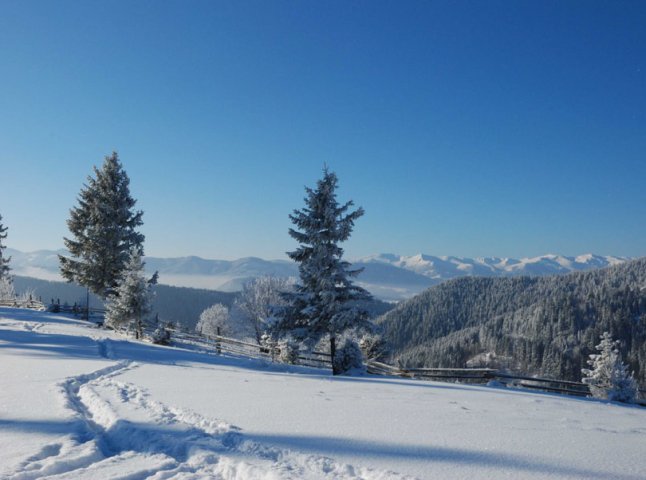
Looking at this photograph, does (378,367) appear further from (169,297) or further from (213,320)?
(169,297)

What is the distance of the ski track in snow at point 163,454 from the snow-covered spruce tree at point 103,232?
25.9 m

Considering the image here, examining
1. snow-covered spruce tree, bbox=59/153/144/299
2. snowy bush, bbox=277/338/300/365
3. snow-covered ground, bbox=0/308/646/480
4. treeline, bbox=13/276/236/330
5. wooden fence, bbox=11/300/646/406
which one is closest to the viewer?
snow-covered ground, bbox=0/308/646/480

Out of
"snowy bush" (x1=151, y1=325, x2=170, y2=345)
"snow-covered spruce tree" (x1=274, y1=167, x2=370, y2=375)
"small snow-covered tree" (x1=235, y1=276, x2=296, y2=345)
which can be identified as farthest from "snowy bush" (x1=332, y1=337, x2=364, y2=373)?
"small snow-covered tree" (x1=235, y1=276, x2=296, y2=345)

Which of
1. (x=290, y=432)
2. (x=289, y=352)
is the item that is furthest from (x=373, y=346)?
(x=290, y=432)

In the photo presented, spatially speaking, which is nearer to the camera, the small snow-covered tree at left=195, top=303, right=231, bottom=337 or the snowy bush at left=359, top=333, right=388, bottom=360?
the snowy bush at left=359, top=333, right=388, bottom=360

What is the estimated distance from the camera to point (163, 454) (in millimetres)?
5562

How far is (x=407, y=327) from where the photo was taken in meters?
189

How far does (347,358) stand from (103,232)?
2243cm

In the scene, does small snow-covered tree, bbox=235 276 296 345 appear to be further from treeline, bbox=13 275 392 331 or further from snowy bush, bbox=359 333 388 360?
treeline, bbox=13 275 392 331

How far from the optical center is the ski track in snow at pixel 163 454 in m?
4.88

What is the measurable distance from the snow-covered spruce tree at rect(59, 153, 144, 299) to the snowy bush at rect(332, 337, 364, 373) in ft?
64.0

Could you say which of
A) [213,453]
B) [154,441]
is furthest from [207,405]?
[213,453]

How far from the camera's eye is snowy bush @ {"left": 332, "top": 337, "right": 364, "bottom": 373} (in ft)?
63.5

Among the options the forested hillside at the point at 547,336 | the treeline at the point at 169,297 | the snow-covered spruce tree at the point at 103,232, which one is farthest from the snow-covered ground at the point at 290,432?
the treeline at the point at 169,297
